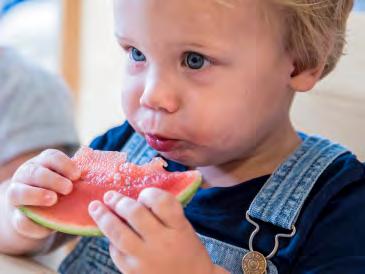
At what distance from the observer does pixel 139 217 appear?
67 cm

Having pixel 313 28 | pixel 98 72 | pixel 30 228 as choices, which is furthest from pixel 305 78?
pixel 98 72

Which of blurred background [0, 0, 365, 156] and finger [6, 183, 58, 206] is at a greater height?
finger [6, 183, 58, 206]

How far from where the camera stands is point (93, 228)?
739 millimetres

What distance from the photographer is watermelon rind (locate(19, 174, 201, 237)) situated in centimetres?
73

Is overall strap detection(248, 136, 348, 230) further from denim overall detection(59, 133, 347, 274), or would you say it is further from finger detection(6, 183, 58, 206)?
finger detection(6, 183, 58, 206)

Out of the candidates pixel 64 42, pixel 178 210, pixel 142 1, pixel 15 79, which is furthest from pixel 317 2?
pixel 64 42

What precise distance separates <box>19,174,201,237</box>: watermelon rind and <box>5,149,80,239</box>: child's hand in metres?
0.02

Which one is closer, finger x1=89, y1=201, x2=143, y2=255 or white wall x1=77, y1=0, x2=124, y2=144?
finger x1=89, y1=201, x2=143, y2=255

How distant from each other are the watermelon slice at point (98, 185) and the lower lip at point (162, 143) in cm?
2

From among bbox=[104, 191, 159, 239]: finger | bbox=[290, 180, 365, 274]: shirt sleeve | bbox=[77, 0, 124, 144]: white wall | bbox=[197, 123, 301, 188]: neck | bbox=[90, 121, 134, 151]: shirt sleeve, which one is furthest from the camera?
bbox=[77, 0, 124, 144]: white wall

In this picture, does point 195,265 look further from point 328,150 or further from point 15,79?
point 15,79

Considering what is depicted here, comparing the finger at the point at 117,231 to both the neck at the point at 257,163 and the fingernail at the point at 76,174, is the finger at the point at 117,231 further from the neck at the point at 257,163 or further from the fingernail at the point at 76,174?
the neck at the point at 257,163

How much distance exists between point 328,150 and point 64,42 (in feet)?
3.52

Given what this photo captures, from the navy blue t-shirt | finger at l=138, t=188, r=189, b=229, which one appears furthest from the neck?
finger at l=138, t=188, r=189, b=229
